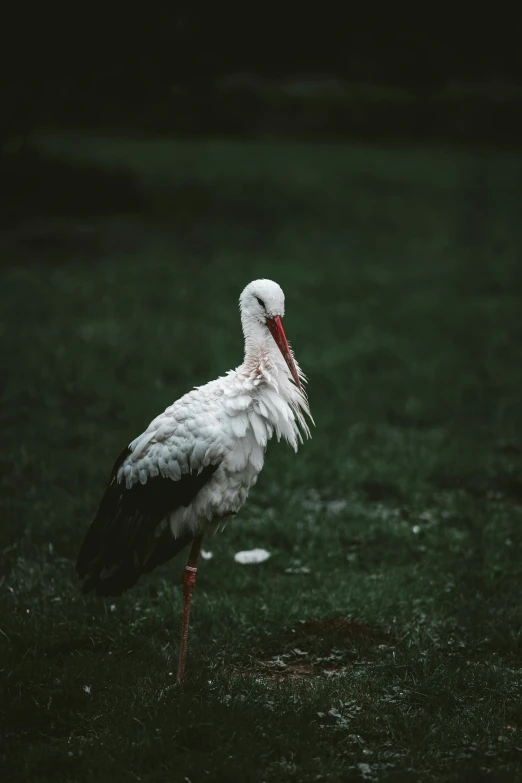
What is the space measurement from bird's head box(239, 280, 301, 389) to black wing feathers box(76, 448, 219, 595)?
626 mm

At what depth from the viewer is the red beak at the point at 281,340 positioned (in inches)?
171

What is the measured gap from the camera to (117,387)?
321 inches

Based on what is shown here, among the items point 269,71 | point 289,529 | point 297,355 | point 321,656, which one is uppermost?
point 269,71

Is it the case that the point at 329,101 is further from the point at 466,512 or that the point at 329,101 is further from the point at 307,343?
the point at 466,512

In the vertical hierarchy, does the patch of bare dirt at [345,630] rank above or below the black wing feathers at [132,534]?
below

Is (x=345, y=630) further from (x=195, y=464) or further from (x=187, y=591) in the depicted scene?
(x=195, y=464)

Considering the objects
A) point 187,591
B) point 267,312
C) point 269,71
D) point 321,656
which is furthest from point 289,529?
point 269,71

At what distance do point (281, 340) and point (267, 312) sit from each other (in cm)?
14

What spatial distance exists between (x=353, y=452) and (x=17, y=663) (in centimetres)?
338

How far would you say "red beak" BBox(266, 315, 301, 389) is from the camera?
14.3 feet

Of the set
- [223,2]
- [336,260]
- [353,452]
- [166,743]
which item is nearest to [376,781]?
[166,743]

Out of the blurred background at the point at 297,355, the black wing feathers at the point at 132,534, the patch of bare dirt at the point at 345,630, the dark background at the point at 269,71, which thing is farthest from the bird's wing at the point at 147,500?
the dark background at the point at 269,71

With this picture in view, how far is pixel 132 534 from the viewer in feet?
14.1

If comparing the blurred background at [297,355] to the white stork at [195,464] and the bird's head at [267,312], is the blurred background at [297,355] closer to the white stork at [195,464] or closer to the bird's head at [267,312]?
the white stork at [195,464]
